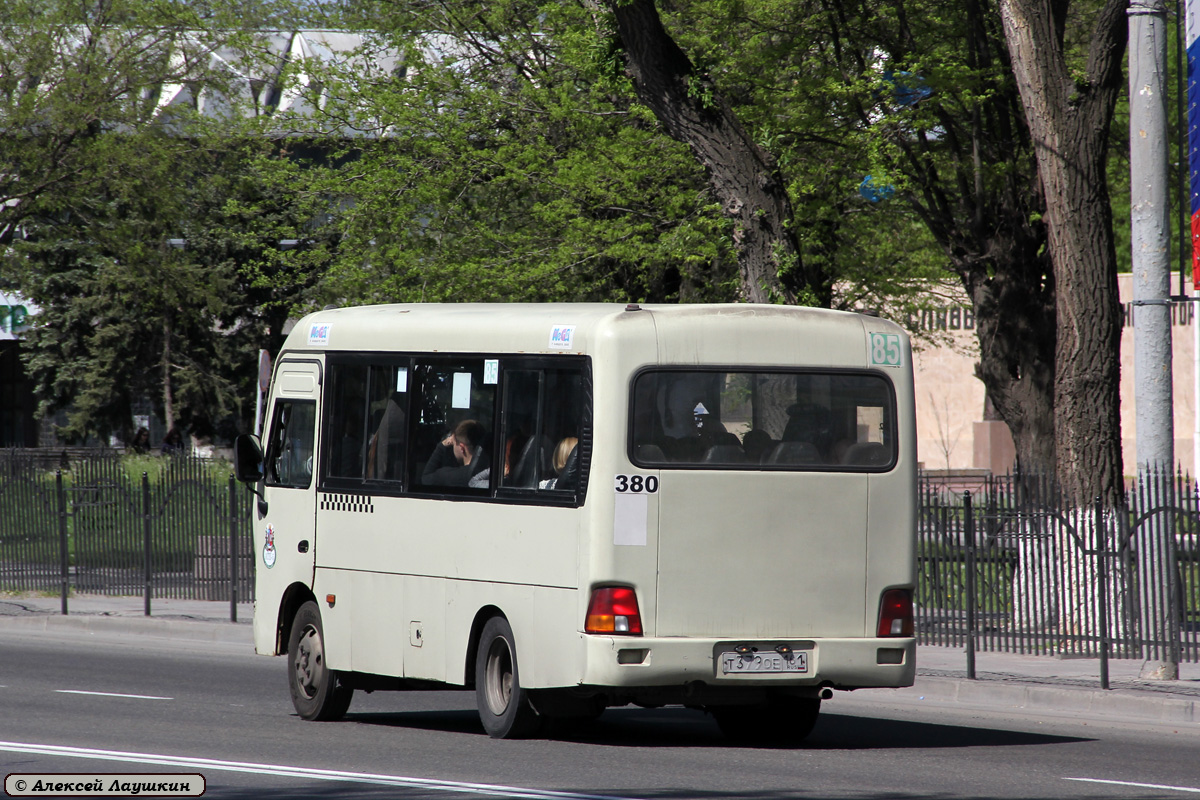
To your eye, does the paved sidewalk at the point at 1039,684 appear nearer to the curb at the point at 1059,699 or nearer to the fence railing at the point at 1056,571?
the curb at the point at 1059,699

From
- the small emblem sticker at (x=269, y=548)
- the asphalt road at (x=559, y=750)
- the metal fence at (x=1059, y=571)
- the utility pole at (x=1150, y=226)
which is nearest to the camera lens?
the asphalt road at (x=559, y=750)

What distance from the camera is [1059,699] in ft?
41.4

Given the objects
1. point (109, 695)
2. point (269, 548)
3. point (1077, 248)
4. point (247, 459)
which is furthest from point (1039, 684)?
point (109, 695)

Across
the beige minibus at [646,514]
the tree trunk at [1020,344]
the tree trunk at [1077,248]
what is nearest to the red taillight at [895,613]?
the beige minibus at [646,514]

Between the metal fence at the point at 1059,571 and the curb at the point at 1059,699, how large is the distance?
35 centimetres

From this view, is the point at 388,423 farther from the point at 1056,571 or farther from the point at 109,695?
the point at 1056,571

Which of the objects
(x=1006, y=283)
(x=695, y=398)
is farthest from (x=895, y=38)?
(x=695, y=398)

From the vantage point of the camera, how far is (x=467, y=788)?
8195mm

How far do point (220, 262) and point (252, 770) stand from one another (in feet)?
150

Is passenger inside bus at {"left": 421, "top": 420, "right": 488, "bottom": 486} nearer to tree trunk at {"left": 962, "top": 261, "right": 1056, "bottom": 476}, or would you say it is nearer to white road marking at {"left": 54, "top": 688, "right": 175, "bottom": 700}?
white road marking at {"left": 54, "top": 688, "right": 175, "bottom": 700}

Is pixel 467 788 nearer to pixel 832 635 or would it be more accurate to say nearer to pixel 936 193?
pixel 832 635

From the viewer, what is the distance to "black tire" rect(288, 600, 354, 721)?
11.4 m

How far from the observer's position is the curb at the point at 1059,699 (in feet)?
38.9

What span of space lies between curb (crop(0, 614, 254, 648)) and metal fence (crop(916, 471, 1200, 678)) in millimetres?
7240
